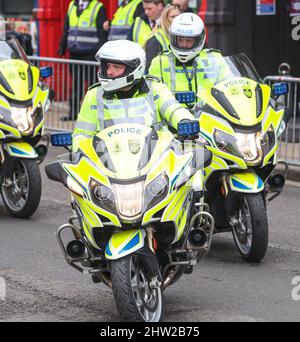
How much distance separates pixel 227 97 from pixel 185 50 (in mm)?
869

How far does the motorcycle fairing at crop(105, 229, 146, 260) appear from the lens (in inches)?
258

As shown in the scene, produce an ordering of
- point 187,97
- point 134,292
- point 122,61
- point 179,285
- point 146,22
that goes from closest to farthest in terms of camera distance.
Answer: point 134,292 → point 122,61 → point 179,285 → point 187,97 → point 146,22

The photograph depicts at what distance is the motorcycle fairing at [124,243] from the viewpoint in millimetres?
6551

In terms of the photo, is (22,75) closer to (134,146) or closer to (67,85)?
(134,146)

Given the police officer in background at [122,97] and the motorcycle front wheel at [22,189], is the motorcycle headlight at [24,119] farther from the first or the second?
the police officer in background at [122,97]

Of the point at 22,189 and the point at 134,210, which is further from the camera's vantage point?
the point at 22,189

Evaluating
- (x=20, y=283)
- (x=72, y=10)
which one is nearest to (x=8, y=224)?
(x=20, y=283)

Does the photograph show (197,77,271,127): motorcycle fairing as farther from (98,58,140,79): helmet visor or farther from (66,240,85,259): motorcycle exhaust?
(66,240,85,259): motorcycle exhaust

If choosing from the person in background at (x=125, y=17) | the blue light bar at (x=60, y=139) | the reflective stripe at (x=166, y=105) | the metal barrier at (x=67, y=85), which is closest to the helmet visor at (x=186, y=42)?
the reflective stripe at (x=166, y=105)

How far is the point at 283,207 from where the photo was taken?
11.1 meters

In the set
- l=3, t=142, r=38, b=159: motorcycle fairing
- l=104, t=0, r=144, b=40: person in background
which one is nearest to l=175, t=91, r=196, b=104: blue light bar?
l=3, t=142, r=38, b=159: motorcycle fairing

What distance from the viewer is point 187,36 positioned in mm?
9422

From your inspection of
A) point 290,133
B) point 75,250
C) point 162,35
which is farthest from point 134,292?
point 290,133

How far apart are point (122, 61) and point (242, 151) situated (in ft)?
5.20
